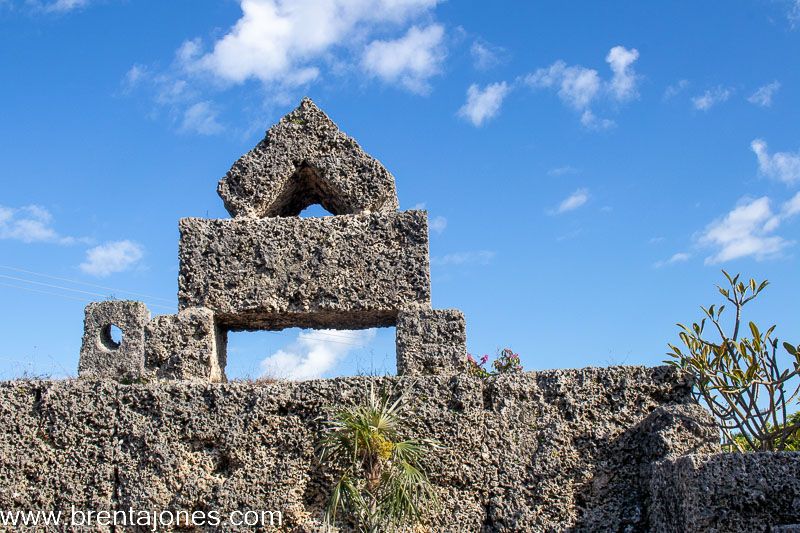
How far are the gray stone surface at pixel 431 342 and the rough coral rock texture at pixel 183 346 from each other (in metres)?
1.30

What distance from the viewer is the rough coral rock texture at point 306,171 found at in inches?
216

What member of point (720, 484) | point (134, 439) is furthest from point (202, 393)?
point (720, 484)

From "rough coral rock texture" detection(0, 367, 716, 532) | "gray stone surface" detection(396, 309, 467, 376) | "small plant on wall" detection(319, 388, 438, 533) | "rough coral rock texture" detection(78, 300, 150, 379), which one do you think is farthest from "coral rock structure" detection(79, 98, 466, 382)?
"rough coral rock texture" detection(78, 300, 150, 379)

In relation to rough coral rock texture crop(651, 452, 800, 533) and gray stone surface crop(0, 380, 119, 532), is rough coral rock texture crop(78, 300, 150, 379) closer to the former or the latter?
gray stone surface crop(0, 380, 119, 532)

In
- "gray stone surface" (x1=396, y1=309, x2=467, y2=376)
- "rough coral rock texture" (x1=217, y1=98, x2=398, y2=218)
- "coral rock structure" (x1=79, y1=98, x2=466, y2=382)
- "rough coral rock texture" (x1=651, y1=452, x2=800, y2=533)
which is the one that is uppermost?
"rough coral rock texture" (x1=217, y1=98, x2=398, y2=218)

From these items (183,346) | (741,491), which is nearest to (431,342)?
(183,346)

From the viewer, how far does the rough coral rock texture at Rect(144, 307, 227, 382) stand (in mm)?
5023

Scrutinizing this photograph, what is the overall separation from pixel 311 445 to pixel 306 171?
7.03ft

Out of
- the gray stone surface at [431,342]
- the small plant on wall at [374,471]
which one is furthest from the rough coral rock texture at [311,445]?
the gray stone surface at [431,342]

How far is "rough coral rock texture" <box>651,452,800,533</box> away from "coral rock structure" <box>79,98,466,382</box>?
1.62m

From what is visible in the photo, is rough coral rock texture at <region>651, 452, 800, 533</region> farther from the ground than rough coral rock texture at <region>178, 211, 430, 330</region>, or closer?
closer

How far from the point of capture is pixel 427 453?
15.0 ft

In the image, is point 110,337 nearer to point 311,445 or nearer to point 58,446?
point 58,446

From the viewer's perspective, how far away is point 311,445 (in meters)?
4.57
